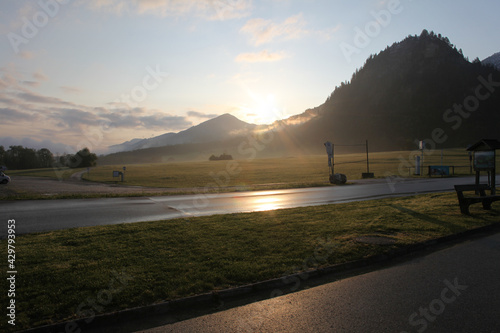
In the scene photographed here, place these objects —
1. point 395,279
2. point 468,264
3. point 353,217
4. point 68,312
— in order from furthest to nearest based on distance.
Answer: point 353,217 < point 468,264 < point 395,279 < point 68,312

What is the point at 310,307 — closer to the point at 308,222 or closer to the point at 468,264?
the point at 468,264

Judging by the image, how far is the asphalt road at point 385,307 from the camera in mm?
4410

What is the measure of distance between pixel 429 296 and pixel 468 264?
2.28 m

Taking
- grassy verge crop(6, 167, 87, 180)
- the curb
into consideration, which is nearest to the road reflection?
the curb

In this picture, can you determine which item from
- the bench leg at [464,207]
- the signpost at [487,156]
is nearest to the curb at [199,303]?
the bench leg at [464,207]

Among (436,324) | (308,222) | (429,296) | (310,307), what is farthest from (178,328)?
Result: (308,222)

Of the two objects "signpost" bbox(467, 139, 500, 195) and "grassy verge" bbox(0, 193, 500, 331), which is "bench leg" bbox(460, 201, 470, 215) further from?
"signpost" bbox(467, 139, 500, 195)

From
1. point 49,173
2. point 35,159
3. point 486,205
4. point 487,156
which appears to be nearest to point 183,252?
point 486,205

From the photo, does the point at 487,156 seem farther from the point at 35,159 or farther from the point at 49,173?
the point at 35,159

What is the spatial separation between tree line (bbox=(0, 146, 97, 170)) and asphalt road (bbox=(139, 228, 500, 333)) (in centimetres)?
11556

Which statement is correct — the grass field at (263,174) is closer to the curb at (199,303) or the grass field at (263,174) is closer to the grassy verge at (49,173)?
the grassy verge at (49,173)

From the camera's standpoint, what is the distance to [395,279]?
608 centimetres

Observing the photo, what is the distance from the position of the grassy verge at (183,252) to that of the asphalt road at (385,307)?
83cm

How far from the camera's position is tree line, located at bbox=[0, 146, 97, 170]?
107062 mm
